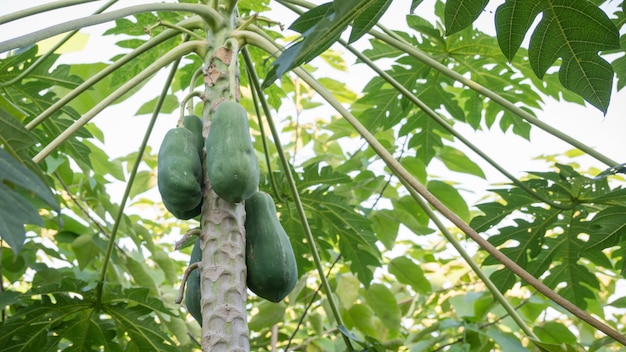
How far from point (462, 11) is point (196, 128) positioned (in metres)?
0.76

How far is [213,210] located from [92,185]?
153 cm

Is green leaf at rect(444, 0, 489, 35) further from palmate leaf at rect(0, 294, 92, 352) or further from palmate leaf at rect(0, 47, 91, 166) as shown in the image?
palmate leaf at rect(0, 294, 92, 352)

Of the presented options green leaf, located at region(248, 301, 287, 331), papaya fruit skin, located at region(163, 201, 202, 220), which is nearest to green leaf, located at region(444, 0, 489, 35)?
papaya fruit skin, located at region(163, 201, 202, 220)

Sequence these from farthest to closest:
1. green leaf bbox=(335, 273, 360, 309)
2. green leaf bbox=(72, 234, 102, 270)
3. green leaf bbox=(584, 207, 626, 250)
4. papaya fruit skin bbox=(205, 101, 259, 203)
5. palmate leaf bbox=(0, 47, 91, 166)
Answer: green leaf bbox=(335, 273, 360, 309)
green leaf bbox=(72, 234, 102, 270)
palmate leaf bbox=(0, 47, 91, 166)
green leaf bbox=(584, 207, 626, 250)
papaya fruit skin bbox=(205, 101, 259, 203)

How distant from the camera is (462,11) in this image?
1.58 m

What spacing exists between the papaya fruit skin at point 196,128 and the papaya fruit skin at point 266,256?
20 centimetres

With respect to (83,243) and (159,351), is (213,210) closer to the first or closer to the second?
(159,351)

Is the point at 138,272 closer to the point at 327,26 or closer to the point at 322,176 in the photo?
the point at 322,176

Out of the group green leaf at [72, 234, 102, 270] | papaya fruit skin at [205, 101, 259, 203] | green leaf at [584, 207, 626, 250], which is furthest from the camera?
green leaf at [72, 234, 102, 270]

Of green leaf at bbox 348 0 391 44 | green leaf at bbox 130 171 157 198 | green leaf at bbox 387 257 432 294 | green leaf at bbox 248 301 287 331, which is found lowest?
green leaf at bbox 348 0 391 44

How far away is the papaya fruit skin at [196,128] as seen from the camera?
1.82m

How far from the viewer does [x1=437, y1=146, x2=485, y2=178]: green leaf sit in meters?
3.51

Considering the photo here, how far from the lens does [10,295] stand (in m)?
2.13

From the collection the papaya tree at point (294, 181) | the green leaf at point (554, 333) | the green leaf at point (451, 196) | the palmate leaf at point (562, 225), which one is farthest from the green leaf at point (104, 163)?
the green leaf at point (554, 333)
